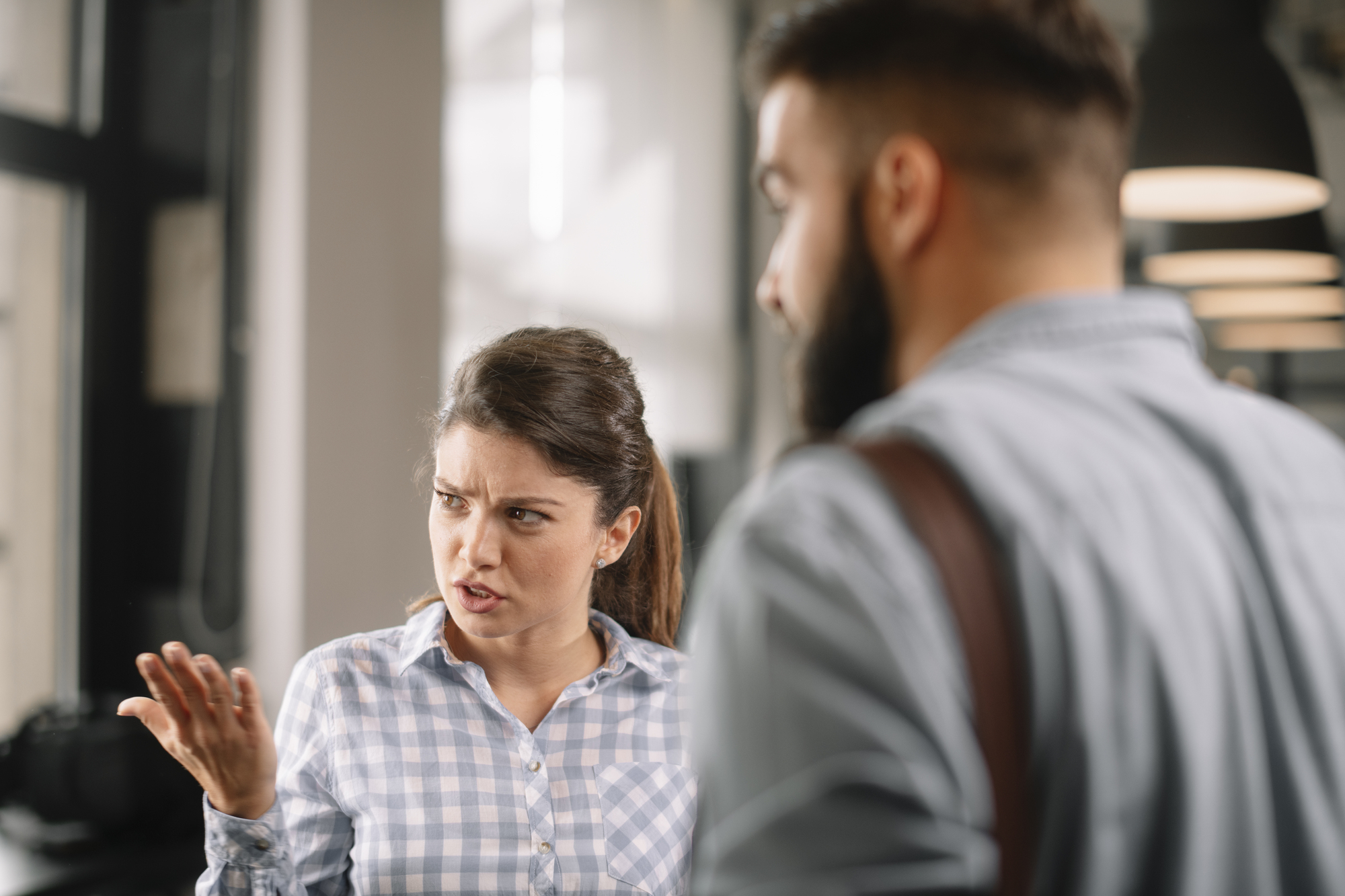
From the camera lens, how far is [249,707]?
0.97m

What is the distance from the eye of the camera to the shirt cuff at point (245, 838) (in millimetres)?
990

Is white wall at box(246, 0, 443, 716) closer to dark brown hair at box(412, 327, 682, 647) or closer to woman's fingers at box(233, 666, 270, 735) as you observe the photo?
dark brown hair at box(412, 327, 682, 647)

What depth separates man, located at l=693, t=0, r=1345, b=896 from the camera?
52 centimetres

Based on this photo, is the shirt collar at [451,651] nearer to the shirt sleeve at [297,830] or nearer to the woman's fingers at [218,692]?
the shirt sleeve at [297,830]

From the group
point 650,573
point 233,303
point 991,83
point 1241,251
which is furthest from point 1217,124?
point 233,303

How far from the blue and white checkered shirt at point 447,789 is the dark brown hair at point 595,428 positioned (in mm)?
150

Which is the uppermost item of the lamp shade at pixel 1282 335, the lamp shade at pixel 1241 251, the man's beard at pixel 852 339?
the lamp shade at pixel 1241 251

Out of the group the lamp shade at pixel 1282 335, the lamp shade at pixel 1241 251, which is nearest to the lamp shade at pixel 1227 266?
the lamp shade at pixel 1241 251

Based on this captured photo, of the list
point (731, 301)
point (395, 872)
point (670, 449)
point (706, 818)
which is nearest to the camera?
point (706, 818)

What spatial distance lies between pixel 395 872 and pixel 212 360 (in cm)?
145

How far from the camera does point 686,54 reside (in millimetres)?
3883

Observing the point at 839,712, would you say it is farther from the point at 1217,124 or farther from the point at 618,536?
the point at 1217,124

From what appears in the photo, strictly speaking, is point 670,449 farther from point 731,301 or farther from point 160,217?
point 160,217

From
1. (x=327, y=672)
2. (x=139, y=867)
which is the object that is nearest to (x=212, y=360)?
(x=139, y=867)
